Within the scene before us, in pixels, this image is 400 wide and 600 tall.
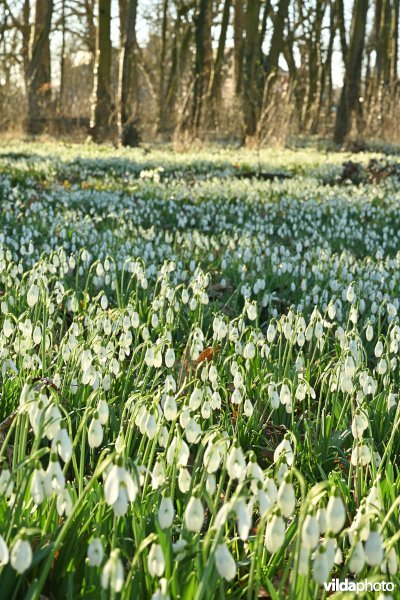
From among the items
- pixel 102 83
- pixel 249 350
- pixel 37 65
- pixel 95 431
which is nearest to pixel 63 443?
pixel 95 431

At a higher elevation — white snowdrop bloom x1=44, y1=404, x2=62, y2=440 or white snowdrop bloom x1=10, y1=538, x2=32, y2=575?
white snowdrop bloom x1=44, y1=404, x2=62, y2=440

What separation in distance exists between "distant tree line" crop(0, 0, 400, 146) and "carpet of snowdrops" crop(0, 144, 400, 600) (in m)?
11.5

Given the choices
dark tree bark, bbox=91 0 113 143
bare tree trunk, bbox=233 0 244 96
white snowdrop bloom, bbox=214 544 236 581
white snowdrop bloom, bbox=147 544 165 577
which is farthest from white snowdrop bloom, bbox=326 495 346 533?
bare tree trunk, bbox=233 0 244 96

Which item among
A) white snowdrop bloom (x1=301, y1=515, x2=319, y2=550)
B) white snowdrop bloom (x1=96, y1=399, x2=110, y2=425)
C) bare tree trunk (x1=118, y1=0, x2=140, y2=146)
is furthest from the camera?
bare tree trunk (x1=118, y1=0, x2=140, y2=146)

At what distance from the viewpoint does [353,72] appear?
2072 cm

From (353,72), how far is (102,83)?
7.09m

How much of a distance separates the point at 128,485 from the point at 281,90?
16.7 meters

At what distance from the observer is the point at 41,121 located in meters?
25.8

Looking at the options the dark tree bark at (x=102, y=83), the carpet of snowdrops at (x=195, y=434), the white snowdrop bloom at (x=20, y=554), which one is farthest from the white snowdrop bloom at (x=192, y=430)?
the dark tree bark at (x=102, y=83)

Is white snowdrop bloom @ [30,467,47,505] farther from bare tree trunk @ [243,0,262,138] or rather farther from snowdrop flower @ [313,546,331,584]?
bare tree trunk @ [243,0,262,138]

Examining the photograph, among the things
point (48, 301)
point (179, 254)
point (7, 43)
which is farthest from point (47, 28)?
point (48, 301)

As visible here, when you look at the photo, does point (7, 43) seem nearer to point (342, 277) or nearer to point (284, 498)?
point (342, 277)

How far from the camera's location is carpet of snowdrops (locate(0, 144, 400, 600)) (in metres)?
1.34

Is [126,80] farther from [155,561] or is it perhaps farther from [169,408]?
[155,561]
